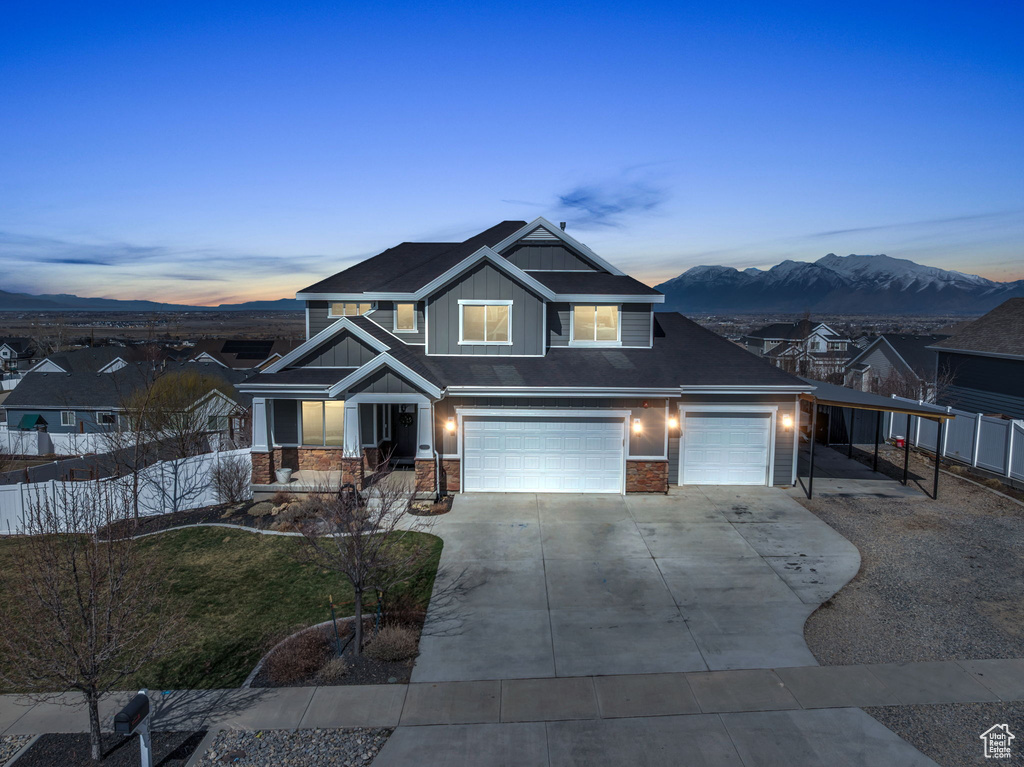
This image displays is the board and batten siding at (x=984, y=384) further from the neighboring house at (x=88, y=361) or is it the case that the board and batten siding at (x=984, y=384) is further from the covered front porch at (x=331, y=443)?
the neighboring house at (x=88, y=361)

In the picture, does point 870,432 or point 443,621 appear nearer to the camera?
point 443,621

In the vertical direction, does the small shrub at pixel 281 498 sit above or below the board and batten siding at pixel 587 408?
below

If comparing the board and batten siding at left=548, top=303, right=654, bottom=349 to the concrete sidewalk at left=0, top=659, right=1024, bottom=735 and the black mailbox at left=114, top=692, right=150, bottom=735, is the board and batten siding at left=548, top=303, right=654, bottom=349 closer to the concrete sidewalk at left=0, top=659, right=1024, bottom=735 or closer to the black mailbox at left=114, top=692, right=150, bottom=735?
the concrete sidewalk at left=0, top=659, right=1024, bottom=735

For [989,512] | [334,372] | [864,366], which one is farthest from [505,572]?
[864,366]

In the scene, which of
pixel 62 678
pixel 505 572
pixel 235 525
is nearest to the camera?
pixel 62 678

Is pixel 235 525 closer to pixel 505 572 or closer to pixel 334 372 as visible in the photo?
pixel 334 372

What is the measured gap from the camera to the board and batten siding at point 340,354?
55.2 ft

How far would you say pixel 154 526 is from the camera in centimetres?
1430

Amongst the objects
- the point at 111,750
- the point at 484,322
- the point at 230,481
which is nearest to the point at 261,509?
the point at 230,481

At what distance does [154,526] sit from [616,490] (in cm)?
1165

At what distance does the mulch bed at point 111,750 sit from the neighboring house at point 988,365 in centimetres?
2694

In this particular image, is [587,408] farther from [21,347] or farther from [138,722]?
[21,347]

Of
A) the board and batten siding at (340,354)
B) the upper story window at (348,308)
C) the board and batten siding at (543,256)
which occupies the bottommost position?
the board and batten siding at (340,354)

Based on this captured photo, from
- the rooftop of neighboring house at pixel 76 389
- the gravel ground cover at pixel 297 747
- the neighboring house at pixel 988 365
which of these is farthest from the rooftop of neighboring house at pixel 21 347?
the neighboring house at pixel 988 365
